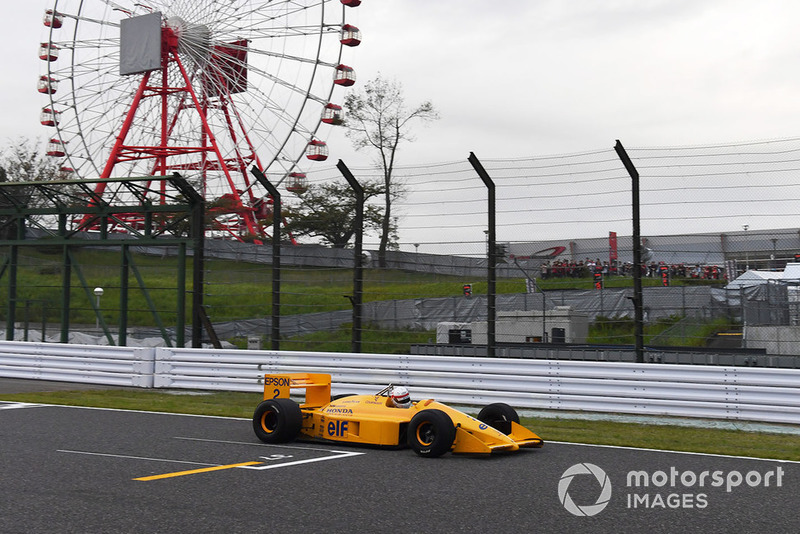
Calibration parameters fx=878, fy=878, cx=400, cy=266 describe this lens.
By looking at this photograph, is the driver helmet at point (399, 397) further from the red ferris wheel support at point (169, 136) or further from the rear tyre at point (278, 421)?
the red ferris wheel support at point (169, 136)

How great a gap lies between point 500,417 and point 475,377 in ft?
12.9

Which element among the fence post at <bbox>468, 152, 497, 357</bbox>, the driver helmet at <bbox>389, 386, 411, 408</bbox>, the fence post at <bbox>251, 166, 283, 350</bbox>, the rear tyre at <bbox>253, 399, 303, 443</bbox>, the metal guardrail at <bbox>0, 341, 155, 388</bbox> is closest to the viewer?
the driver helmet at <bbox>389, 386, 411, 408</bbox>

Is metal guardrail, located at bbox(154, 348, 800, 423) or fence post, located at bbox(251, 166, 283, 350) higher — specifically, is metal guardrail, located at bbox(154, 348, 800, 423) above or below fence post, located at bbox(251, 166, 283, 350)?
below

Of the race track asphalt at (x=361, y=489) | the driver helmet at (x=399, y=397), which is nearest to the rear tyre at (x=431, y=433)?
the race track asphalt at (x=361, y=489)

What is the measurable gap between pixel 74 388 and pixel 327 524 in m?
12.1

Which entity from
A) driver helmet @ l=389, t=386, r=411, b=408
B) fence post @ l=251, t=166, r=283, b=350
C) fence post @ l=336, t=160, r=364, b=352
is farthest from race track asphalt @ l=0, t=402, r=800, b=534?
fence post @ l=251, t=166, r=283, b=350

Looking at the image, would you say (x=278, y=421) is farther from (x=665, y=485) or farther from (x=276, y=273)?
(x=276, y=273)

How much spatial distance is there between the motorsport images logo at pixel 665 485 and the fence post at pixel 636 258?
4995 millimetres

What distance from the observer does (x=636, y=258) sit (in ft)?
43.9

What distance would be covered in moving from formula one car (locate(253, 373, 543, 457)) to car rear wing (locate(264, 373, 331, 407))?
0.01 meters

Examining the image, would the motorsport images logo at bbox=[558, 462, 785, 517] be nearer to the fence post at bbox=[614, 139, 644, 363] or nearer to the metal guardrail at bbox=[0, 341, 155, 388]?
the fence post at bbox=[614, 139, 644, 363]

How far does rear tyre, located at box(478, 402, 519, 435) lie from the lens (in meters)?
9.43

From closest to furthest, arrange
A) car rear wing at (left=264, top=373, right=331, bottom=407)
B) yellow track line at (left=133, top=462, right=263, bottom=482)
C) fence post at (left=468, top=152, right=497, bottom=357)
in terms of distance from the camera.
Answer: yellow track line at (left=133, top=462, right=263, bottom=482)
car rear wing at (left=264, top=373, right=331, bottom=407)
fence post at (left=468, top=152, right=497, bottom=357)

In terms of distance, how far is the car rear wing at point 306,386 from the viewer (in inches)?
397
